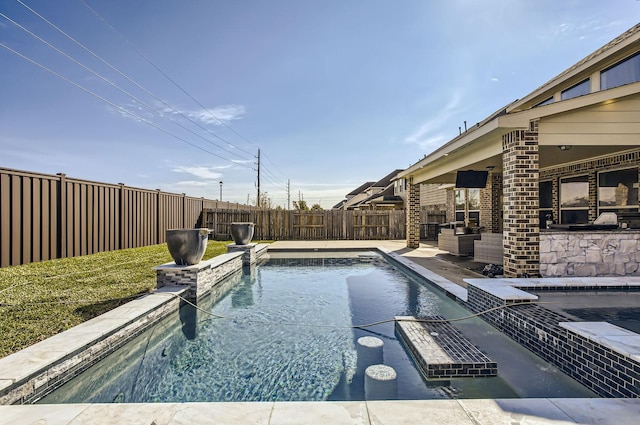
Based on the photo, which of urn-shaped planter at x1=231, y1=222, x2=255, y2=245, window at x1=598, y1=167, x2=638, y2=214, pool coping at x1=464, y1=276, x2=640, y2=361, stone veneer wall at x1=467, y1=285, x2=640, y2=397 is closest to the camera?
stone veneer wall at x1=467, y1=285, x2=640, y2=397

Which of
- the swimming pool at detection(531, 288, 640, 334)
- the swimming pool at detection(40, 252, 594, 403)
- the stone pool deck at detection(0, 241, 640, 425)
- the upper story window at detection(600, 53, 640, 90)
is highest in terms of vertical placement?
the upper story window at detection(600, 53, 640, 90)

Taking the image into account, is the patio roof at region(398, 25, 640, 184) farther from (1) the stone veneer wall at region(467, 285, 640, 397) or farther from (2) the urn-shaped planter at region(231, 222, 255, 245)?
(2) the urn-shaped planter at region(231, 222, 255, 245)

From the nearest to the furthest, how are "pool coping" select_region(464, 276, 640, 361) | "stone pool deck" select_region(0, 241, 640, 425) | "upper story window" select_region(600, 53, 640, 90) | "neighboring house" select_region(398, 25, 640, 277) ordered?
"stone pool deck" select_region(0, 241, 640, 425) < "pool coping" select_region(464, 276, 640, 361) < "neighboring house" select_region(398, 25, 640, 277) < "upper story window" select_region(600, 53, 640, 90)

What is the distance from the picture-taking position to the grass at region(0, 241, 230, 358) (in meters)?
3.30

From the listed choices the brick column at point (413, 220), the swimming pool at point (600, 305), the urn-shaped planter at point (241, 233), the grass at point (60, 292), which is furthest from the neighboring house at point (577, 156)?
the grass at point (60, 292)

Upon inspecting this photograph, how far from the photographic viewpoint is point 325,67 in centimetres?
1091

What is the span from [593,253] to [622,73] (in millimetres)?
4472

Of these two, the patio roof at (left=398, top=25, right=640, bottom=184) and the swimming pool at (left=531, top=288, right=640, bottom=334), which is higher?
the patio roof at (left=398, top=25, right=640, bottom=184)

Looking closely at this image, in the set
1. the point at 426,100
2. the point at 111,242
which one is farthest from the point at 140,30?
the point at 426,100

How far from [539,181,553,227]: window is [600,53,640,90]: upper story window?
3.55 meters

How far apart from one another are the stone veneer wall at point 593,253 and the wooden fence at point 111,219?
405 inches

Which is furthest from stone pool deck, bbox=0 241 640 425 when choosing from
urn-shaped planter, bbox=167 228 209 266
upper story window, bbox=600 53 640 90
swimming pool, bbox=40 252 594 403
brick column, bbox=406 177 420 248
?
brick column, bbox=406 177 420 248

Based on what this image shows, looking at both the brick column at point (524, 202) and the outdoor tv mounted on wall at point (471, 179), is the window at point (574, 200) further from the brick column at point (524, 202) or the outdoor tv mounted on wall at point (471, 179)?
the brick column at point (524, 202)

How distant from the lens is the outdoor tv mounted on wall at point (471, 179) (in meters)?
8.44
